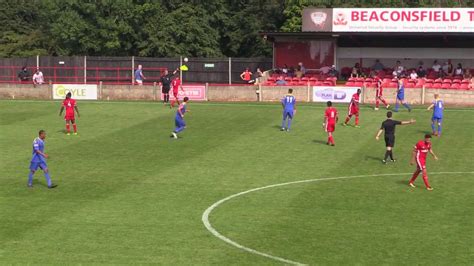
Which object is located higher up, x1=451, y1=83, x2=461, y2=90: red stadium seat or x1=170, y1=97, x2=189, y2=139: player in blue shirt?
x1=451, y1=83, x2=461, y2=90: red stadium seat

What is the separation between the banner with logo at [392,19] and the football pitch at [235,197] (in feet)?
54.6

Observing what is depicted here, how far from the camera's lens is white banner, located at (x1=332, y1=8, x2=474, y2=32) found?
5634 cm

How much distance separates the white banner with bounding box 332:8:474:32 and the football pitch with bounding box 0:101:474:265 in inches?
654

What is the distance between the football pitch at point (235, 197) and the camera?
19.5 m

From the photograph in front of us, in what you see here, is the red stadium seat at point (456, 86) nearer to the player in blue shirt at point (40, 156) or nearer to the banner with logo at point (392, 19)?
the banner with logo at point (392, 19)

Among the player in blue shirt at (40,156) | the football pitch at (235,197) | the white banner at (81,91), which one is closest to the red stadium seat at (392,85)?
the football pitch at (235,197)

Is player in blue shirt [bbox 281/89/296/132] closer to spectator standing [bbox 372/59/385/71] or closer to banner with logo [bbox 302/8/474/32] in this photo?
banner with logo [bbox 302/8/474/32]

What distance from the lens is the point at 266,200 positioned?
81.4ft

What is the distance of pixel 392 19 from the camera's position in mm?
57812

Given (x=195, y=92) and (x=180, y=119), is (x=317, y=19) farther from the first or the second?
(x=180, y=119)

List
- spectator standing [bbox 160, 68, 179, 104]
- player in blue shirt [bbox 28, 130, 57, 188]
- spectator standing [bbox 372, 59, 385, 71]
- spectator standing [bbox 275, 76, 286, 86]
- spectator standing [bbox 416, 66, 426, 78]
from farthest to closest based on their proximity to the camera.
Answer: spectator standing [bbox 372, 59, 385, 71], spectator standing [bbox 416, 66, 426, 78], spectator standing [bbox 275, 76, 286, 86], spectator standing [bbox 160, 68, 179, 104], player in blue shirt [bbox 28, 130, 57, 188]

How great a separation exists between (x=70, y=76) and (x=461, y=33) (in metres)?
33.1

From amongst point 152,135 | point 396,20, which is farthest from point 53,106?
point 396,20

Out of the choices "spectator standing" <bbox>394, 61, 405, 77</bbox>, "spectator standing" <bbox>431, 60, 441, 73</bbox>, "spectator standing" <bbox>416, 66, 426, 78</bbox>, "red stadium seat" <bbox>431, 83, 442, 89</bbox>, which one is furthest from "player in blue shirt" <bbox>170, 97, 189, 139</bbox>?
"spectator standing" <bbox>431, 60, 441, 73</bbox>
